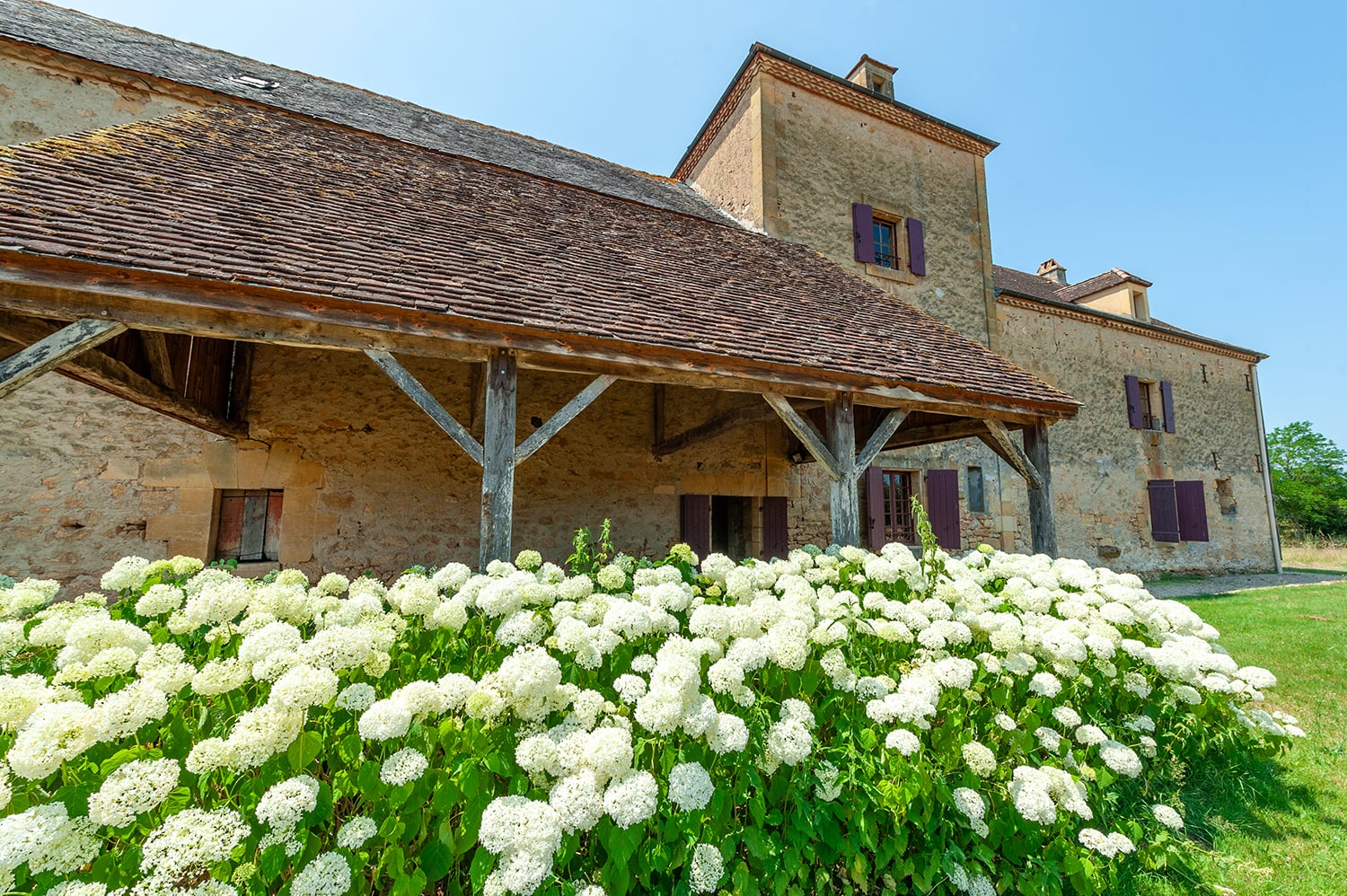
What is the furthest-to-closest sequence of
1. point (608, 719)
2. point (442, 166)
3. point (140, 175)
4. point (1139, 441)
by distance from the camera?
point (1139, 441) < point (442, 166) < point (140, 175) < point (608, 719)

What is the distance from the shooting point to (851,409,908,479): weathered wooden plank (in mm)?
4934

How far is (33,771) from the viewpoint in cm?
116

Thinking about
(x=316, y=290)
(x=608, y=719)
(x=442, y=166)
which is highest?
(x=442, y=166)

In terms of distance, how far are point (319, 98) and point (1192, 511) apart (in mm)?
18153

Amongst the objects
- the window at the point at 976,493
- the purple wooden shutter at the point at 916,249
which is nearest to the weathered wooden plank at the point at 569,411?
the purple wooden shutter at the point at 916,249

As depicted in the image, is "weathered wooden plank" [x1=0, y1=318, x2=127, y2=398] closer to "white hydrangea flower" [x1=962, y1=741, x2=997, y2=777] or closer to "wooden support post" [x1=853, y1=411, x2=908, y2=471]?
"white hydrangea flower" [x1=962, y1=741, x2=997, y2=777]

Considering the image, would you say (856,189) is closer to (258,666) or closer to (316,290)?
(316,290)

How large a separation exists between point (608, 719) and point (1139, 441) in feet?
49.7

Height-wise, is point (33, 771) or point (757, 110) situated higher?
point (757, 110)

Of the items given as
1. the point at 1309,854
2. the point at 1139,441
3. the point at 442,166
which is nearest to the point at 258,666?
the point at 1309,854

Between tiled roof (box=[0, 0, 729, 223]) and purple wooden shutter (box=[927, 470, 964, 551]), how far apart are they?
18.5ft

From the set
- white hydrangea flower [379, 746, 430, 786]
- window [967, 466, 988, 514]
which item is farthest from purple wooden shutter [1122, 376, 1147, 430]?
white hydrangea flower [379, 746, 430, 786]

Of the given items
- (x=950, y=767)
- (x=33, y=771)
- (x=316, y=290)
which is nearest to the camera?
(x=33, y=771)

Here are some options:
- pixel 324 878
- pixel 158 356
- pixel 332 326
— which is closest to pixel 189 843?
pixel 324 878
